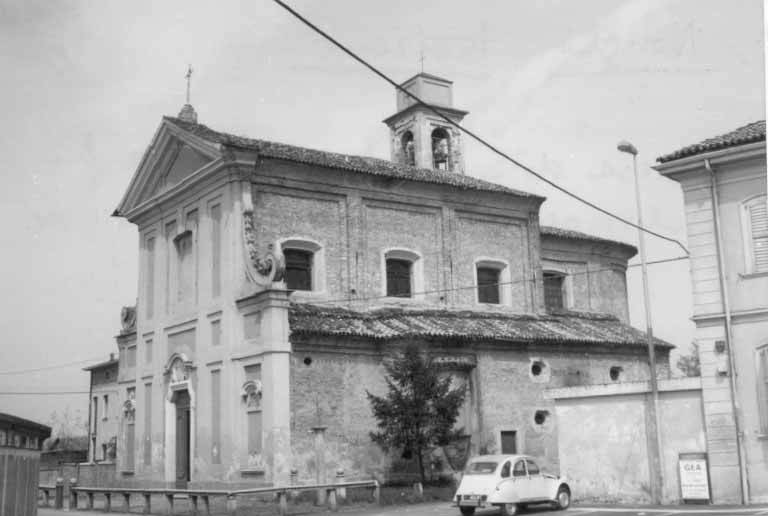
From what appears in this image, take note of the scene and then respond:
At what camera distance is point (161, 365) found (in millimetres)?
30953

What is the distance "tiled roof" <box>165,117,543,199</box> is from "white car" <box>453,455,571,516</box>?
11.9m

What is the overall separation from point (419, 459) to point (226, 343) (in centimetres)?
655

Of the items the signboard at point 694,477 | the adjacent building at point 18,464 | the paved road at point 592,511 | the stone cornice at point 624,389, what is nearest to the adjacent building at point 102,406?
the paved road at point 592,511

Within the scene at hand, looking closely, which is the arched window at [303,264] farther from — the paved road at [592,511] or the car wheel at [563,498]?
the car wheel at [563,498]

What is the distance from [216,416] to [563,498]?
35.4 ft

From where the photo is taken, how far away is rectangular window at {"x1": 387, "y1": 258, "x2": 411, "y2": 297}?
31047mm

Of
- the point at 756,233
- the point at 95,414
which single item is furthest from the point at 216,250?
the point at 95,414

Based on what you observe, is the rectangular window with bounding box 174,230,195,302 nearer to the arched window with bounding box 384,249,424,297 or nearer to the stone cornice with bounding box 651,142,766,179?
the arched window with bounding box 384,249,424,297

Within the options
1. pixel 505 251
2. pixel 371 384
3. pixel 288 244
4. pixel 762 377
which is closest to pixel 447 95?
pixel 505 251

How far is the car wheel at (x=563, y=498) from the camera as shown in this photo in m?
21.6

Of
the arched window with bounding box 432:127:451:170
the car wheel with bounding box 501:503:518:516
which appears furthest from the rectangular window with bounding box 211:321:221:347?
the arched window with bounding box 432:127:451:170

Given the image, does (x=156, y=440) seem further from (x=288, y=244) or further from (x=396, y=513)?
(x=396, y=513)

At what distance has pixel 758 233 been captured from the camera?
67.4ft

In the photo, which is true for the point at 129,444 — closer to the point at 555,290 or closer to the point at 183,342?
the point at 183,342
